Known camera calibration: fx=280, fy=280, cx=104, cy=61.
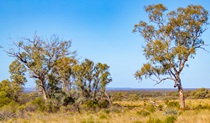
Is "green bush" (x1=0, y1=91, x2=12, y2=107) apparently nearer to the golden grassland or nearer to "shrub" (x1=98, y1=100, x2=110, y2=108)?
"shrub" (x1=98, y1=100, x2=110, y2=108)

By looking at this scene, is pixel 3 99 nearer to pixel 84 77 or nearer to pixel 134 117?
pixel 84 77

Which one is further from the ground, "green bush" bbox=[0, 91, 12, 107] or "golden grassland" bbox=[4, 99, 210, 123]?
"green bush" bbox=[0, 91, 12, 107]

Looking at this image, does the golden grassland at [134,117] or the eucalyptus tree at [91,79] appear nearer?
the golden grassland at [134,117]

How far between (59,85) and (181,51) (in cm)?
1385

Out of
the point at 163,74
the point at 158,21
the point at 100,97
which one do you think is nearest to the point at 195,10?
the point at 158,21

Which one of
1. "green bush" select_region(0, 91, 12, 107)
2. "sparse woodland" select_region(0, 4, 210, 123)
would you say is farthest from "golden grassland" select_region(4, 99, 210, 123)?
"green bush" select_region(0, 91, 12, 107)

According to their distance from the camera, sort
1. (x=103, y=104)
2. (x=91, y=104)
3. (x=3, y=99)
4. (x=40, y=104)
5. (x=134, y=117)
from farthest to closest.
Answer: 1. (x=3, y=99)
2. (x=103, y=104)
3. (x=91, y=104)
4. (x=40, y=104)
5. (x=134, y=117)

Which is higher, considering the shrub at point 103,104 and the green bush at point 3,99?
the green bush at point 3,99

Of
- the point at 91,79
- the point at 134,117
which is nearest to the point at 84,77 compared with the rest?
the point at 91,79

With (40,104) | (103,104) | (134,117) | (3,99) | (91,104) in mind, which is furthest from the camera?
(3,99)

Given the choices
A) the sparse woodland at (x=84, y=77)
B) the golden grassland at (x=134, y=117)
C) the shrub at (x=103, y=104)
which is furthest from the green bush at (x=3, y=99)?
the golden grassland at (x=134, y=117)

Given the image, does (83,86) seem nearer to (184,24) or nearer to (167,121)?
(184,24)

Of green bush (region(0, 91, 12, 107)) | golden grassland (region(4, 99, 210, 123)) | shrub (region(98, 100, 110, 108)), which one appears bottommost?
golden grassland (region(4, 99, 210, 123))

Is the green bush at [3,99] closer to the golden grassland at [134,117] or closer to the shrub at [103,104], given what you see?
the shrub at [103,104]
